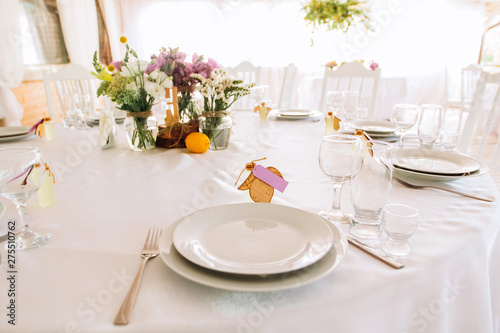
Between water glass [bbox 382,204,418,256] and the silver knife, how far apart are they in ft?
0.07

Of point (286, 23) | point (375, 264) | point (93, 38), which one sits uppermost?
point (286, 23)

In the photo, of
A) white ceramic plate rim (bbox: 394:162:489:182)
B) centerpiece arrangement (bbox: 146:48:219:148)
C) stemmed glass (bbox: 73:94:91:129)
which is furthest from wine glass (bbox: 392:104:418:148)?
stemmed glass (bbox: 73:94:91:129)

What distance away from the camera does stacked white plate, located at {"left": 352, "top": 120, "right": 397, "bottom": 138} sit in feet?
4.45

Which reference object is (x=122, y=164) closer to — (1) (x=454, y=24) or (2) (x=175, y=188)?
(2) (x=175, y=188)

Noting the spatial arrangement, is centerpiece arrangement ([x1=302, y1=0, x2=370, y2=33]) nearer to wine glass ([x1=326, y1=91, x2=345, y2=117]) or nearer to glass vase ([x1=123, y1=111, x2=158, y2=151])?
wine glass ([x1=326, y1=91, x2=345, y2=117])

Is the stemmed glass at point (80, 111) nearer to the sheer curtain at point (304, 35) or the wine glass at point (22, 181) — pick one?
the wine glass at point (22, 181)

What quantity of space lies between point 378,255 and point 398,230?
62 mm

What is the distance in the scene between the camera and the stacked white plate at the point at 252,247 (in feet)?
1.51

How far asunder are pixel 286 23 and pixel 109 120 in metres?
4.44

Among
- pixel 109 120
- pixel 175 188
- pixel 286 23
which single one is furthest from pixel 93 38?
pixel 175 188

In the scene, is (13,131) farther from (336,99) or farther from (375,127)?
(375,127)

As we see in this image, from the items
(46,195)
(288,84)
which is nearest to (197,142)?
(46,195)

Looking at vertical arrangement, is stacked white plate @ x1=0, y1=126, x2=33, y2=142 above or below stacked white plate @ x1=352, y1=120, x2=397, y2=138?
below

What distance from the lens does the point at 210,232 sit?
0.60m
